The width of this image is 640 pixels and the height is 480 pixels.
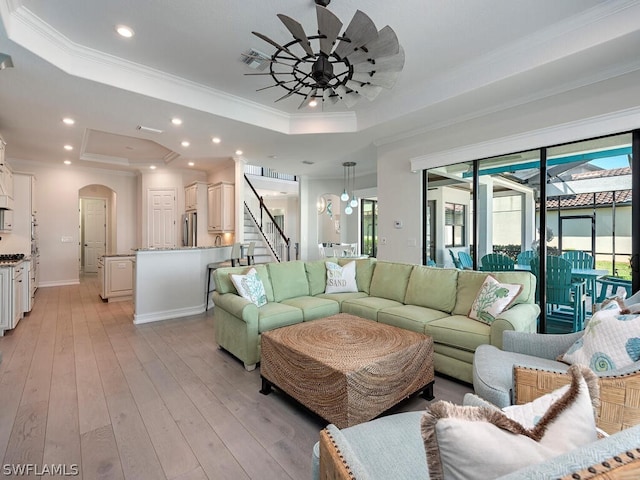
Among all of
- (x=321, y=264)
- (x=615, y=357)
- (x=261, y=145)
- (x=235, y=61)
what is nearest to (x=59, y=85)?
(x=235, y=61)

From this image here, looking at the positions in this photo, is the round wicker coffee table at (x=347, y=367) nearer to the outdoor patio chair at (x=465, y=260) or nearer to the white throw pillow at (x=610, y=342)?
the white throw pillow at (x=610, y=342)

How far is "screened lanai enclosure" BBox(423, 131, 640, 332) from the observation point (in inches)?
133

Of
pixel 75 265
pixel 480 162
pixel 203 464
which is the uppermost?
pixel 480 162

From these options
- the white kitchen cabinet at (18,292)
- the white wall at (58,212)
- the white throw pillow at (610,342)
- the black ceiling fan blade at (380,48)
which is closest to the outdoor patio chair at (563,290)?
the white throw pillow at (610,342)

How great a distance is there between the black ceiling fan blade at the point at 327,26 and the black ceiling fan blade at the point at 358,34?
72mm

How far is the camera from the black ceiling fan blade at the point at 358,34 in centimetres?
200

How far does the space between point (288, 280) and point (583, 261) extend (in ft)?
11.7

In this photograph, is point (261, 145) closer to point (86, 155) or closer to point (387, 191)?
point (387, 191)

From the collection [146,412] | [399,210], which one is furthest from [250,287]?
[399,210]

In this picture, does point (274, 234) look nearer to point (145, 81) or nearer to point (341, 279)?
point (341, 279)

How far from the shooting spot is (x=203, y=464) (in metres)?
1.79

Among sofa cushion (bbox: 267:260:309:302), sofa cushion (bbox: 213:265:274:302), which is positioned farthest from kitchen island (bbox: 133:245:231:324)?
sofa cushion (bbox: 267:260:309:302)

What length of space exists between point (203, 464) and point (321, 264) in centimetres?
291

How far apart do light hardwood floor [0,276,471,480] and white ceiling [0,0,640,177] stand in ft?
9.77
